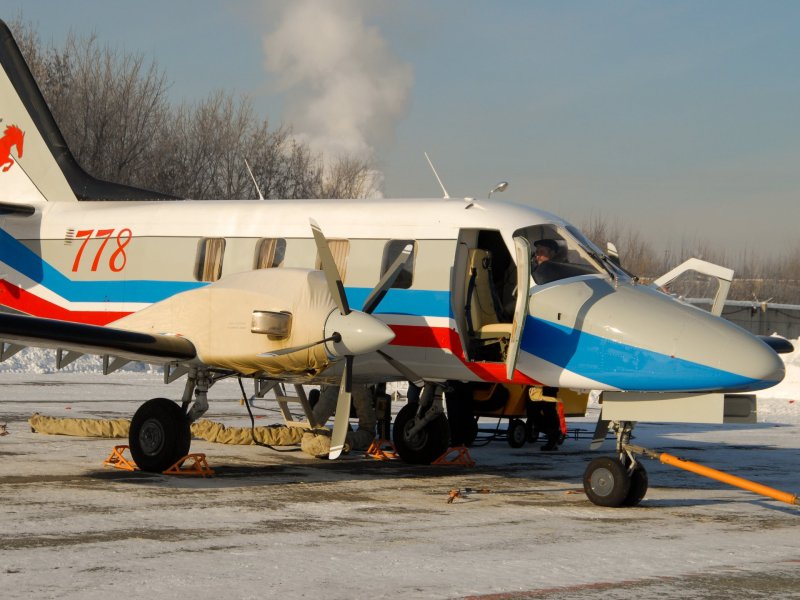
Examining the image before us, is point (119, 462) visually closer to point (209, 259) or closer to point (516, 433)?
point (209, 259)

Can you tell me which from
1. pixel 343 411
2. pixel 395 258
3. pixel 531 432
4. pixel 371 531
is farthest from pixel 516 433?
pixel 371 531

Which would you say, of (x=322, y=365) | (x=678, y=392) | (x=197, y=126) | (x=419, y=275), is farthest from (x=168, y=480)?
(x=197, y=126)

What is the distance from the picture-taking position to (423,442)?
15281 millimetres

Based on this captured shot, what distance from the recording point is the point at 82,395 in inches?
981

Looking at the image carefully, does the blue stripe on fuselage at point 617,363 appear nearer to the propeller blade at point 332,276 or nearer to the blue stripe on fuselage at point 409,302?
the blue stripe on fuselage at point 409,302

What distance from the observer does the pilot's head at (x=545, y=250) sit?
1284 cm

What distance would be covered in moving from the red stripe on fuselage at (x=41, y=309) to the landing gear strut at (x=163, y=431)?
224cm

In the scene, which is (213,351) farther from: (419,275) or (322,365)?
(419,275)

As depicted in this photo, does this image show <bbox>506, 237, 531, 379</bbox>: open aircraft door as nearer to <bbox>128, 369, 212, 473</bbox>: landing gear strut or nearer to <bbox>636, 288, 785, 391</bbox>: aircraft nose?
<bbox>636, 288, 785, 391</bbox>: aircraft nose

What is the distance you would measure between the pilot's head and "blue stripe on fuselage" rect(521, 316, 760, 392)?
86 centimetres

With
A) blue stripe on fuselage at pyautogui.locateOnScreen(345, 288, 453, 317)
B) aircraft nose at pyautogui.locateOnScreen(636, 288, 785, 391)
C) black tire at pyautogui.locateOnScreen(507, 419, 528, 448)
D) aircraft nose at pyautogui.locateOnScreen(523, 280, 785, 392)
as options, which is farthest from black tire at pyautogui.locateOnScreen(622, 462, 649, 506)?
black tire at pyautogui.locateOnScreen(507, 419, 528, 448)

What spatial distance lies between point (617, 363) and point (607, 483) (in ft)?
4.40

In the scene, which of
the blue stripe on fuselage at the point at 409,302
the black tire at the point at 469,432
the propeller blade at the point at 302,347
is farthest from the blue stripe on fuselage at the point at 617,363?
the black tire at the point at 469,432

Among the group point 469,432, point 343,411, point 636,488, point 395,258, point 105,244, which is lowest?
point 636,488
